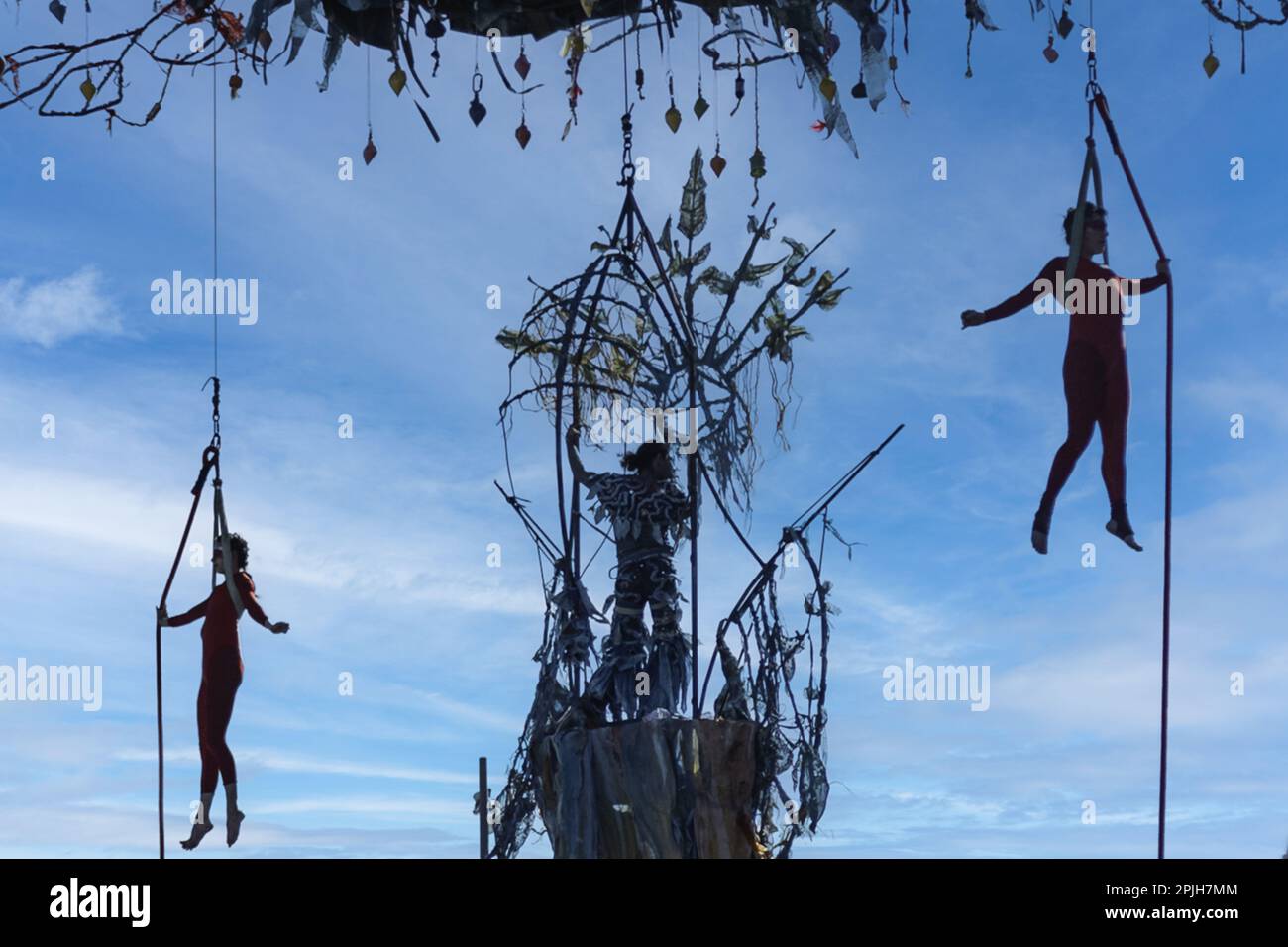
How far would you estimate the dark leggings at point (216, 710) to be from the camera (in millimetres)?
7953

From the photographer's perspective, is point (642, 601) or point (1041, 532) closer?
point (1041, 532)

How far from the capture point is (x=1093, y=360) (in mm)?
6602

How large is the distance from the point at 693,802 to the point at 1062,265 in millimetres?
2794

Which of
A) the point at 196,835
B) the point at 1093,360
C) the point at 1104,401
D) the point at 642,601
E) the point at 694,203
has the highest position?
the point at 694,203

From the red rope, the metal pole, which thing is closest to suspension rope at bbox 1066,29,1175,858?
the red rope

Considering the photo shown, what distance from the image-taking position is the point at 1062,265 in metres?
6.75

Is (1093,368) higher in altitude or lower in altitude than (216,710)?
higher

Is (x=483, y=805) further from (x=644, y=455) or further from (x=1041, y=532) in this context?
(x=1041, y=532)

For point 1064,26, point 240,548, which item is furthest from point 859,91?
point 240,548

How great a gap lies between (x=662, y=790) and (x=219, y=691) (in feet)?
7.37

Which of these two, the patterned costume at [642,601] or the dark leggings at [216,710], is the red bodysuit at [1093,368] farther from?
the dark leggings at [216,710]

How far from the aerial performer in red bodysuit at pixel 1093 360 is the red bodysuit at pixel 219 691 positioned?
3.73 m
